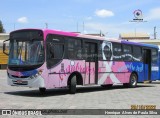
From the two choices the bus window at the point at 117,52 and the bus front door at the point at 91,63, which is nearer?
the bus front door at the point at 91,63

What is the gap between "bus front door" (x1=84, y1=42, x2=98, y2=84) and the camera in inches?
797

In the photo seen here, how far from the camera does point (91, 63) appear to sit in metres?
20.7

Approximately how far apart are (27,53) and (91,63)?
4.61 meters

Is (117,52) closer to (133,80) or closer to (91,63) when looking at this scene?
(91,63)

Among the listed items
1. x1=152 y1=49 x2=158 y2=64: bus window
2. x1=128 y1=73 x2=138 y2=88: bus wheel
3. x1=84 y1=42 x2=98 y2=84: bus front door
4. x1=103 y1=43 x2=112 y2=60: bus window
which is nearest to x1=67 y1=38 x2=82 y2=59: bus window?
x1=84 y1=42 x2=98 y2=84: bus front door

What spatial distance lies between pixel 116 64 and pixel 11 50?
7339 millimetres

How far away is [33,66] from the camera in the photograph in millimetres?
16984

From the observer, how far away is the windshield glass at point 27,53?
17.1 meters

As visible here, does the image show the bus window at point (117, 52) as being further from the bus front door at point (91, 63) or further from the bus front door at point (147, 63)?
the bus front door at point (147, 63)

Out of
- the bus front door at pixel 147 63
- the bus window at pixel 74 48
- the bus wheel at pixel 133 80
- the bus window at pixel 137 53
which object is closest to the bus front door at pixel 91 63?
the bus window at pixel 74 48

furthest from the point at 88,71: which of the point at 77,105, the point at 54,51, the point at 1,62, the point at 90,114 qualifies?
the point at 1,62

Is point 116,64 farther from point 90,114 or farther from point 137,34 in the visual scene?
point 137,34

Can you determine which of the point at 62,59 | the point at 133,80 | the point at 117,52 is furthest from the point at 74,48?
the point at 133,80

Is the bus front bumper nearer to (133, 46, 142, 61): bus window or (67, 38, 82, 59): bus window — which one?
(67, 38, 82, 59): bus window
